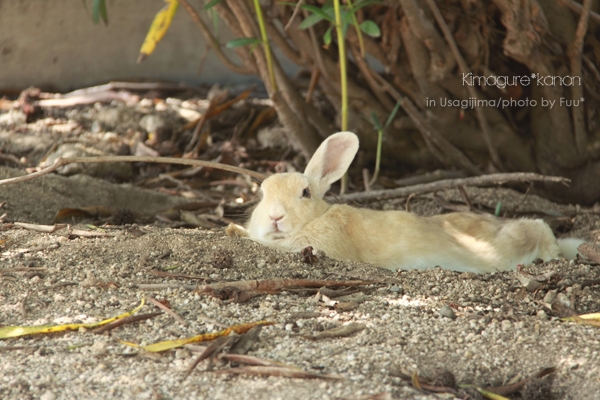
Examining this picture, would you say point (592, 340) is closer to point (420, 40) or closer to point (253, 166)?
point (420, 40)

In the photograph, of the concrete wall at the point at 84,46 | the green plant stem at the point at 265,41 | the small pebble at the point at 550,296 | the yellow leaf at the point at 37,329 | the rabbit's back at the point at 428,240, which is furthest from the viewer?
the concrete wall at the point at 84,46

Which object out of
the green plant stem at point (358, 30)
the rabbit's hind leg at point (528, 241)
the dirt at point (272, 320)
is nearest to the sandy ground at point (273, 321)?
the dirt at point (272, 320)

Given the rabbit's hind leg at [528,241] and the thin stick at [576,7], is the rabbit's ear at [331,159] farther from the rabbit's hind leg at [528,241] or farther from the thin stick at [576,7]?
the thin stick at [576,7]

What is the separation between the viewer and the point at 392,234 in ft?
13.4

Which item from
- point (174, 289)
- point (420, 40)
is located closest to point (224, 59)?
point (420, 40)

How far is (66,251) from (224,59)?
3041 mm

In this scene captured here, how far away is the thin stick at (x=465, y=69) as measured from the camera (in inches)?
202

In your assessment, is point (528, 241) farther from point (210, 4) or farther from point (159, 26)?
A: point (159, 26)

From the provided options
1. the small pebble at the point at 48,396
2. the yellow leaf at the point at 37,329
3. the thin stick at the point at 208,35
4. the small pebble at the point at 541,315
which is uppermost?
the thin stick at the point at 208,35

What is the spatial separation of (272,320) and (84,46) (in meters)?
6.46

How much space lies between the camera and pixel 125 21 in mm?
8188

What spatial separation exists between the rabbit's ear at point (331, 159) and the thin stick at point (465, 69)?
1.38 meters

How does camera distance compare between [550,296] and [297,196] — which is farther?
[297,196]

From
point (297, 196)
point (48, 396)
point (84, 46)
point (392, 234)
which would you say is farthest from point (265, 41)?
point (84, 46)
